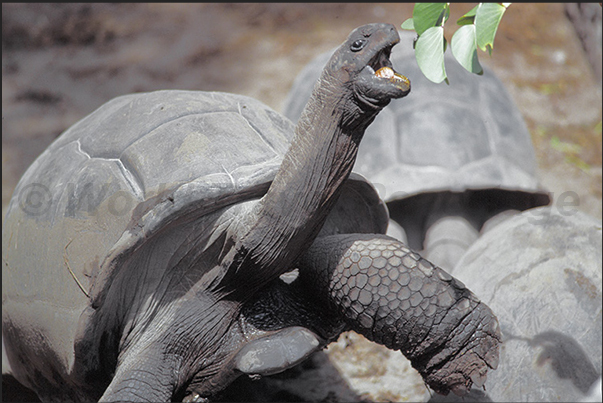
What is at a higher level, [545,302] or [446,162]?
[545,302]

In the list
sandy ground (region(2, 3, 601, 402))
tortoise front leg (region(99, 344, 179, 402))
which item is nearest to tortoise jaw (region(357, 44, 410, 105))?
tortoise front leg (region(99, 344, 179, 402))

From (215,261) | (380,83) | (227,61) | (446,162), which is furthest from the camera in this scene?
(227,61)

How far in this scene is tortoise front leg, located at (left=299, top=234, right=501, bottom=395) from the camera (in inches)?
61.4

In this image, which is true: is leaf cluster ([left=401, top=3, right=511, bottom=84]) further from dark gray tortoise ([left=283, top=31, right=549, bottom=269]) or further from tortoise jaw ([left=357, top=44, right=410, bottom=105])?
dark gray tortoise ([left=283, top=31, right=549, bottom=269])

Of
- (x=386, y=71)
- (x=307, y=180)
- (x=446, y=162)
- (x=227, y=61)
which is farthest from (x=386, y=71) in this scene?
(x=227, y=61)

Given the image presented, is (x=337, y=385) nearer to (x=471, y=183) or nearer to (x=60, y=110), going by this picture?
(x=471, y=183)

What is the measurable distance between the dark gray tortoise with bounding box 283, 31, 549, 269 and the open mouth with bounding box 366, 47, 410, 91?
5.83 feet

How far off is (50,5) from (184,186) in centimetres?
596

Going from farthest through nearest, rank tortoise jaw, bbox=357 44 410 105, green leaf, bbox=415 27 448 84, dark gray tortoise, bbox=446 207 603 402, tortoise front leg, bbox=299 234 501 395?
1. dark gray tortoise, bbox=446 207 603 402
2. tortoise front leg, bbox=299 234 501 395
3. green leaf, bbox=415 27 448 84
4. tortoise jaw, bbox=357 44 410 105

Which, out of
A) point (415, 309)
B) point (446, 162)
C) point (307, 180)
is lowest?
point (446, 162)

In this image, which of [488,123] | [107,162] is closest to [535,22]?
[488,123]

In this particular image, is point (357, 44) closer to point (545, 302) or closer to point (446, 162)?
point (545, 302)

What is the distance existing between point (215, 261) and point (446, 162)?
6.14 feet

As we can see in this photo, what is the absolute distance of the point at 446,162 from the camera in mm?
3242
